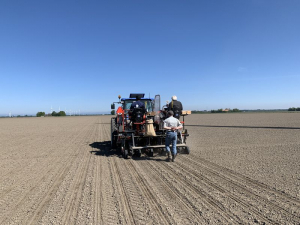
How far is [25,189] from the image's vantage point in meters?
4.82

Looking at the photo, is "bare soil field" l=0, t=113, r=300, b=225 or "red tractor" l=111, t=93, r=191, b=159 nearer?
"bare soil field" l=0, t=113, r=300, b=225

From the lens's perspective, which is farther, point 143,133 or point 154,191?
point 143,133

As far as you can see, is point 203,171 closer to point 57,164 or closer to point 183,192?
point 183,192

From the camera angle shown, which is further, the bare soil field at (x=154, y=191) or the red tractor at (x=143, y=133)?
the red tractor at (x=143, y=133)

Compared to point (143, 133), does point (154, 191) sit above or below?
below

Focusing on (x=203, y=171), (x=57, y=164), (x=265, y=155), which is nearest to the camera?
(x=203, y=171)

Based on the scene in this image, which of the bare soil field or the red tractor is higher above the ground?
the red tractor

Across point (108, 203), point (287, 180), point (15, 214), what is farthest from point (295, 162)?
point (15, 214)

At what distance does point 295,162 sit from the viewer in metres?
6.55

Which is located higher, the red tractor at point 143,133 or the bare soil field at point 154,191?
the red tractor at point 143,133

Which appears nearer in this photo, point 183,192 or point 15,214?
point 15,214

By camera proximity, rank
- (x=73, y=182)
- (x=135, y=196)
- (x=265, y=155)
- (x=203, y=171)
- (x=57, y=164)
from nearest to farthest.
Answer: (x=135, y=196)
(x=73, y=182)
(x=203, y=171)
(x=57, y=164)
(x=265, y=155)

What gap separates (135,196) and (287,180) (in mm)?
3529

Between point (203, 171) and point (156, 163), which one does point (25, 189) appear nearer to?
point (156, 163)
